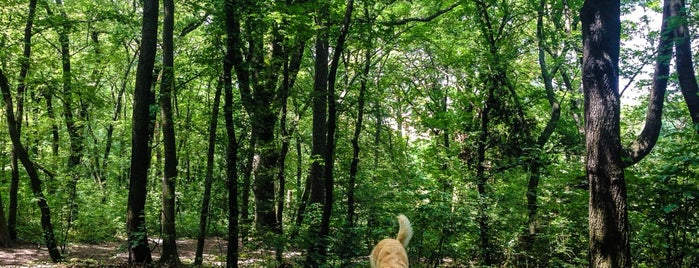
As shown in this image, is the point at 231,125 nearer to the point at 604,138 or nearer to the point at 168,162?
the point at 168,162

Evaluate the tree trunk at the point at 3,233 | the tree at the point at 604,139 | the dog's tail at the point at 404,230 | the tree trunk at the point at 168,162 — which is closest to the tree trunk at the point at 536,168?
the tree at the point at 604,139

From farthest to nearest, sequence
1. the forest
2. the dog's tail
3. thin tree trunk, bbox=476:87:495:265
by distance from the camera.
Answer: thin tree trunk, bbox=476:87:495:265
the forest
the dog's tail

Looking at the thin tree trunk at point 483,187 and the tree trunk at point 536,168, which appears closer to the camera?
the thin tree trunk at point 483,187

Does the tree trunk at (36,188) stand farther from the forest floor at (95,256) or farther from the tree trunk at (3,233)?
the tree trunk at (3,233)

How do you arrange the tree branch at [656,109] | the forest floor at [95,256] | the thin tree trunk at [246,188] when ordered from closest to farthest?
the thin tree trunk at [246,188] < the forest floor at [95,256] < the tree branch at [656,109]

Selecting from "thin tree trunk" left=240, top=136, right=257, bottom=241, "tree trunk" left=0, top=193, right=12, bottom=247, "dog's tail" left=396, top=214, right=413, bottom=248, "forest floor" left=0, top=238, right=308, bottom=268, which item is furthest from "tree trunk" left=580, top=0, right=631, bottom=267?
"tree trunk" left=0, top=193, right=12, bottom=247

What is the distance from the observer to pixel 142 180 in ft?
32.8

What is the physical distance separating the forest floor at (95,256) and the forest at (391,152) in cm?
11

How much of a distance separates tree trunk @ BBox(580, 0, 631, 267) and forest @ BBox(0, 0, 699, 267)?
27 mm

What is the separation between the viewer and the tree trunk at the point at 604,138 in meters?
6.95

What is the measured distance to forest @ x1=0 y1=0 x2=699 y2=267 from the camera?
7559mm

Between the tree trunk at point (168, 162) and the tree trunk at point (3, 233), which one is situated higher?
the tree trunk at point (168, 162)

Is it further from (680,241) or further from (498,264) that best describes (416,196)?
(680,241)

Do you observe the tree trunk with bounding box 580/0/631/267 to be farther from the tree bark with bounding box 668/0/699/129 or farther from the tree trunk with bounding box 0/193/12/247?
the tree trunk with bounding box 0/193/12/247
